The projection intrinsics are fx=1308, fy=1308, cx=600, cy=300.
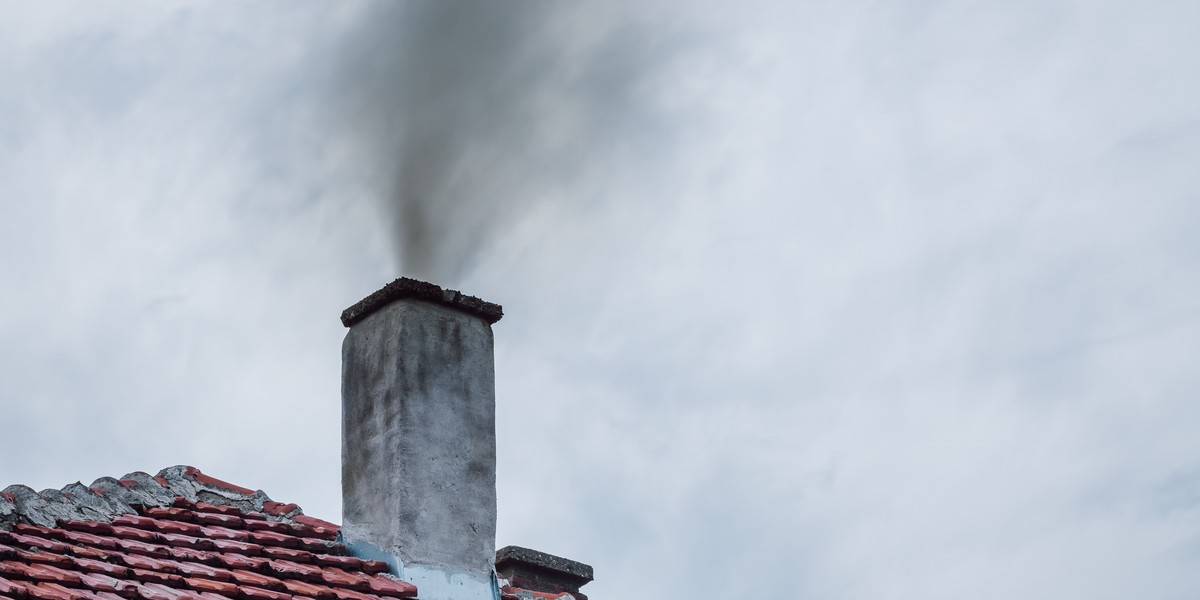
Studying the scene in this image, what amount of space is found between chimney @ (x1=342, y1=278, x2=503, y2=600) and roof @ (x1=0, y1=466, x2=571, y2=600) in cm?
20

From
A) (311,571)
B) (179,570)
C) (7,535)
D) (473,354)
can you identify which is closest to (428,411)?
(473,354)

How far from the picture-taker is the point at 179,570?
5.49 metres

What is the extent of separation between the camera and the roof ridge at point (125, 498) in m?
5.82

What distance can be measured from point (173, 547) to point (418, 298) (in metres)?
1.64

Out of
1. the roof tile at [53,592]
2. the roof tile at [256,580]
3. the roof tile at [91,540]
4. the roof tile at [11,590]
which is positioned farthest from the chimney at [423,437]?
the roof tile at [11,590]

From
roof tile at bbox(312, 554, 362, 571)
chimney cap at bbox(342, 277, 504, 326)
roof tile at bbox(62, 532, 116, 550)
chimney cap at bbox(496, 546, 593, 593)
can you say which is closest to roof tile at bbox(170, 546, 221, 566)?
roof tile at bbox(62, 532, 116, 550)

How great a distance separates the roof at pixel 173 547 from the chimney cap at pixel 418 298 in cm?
109

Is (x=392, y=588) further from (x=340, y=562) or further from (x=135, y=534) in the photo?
(x=135, y=534)

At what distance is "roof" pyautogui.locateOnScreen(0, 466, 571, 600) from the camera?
5.19 metres

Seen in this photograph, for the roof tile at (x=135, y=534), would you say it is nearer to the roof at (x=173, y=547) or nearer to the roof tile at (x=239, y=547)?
the roof at (x=173, y=547)

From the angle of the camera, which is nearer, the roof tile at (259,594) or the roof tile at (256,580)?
the roof tile at (259,594)

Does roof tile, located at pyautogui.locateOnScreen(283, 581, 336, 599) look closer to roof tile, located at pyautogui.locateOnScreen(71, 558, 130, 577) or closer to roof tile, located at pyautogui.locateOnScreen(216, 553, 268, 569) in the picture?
roof tile, located at pyautogui.locateOnScreen(216, 553, 268, 569)

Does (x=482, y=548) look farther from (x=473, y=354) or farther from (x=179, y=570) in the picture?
(x=179, y=570)

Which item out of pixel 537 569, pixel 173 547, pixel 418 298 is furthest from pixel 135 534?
pixel 537 569
